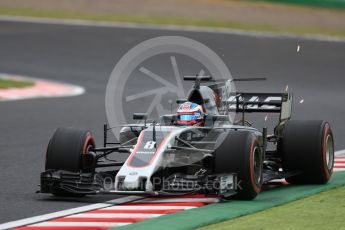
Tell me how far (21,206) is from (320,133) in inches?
138

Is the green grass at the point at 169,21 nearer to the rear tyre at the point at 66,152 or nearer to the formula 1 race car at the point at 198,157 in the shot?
the formula 1 race car at the point at 198,157

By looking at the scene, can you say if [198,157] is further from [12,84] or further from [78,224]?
[12,84]

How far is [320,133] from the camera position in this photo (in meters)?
11.5

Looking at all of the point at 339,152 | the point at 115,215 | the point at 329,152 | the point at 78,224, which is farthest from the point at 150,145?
the point at 339,152

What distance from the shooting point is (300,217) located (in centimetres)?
950

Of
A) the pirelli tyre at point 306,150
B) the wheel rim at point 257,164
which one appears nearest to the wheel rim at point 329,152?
the pirelli tyre at point 306,150

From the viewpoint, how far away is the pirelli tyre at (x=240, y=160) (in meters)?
10.3

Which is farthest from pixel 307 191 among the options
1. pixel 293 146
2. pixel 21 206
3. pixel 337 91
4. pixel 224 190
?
pixel 337 91

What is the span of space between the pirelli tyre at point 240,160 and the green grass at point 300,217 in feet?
1.36

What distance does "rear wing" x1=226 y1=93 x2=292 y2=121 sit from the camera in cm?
1239

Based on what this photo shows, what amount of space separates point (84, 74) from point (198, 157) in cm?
1740

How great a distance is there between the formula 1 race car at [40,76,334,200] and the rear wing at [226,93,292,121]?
0.04 metres

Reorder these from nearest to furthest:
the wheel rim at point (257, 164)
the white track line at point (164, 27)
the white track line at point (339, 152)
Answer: the wheel rim at point (257, 164), the white track line at point (339, 152), the white track line at point (164, 27)

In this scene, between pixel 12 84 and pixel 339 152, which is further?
pixel 12 84
